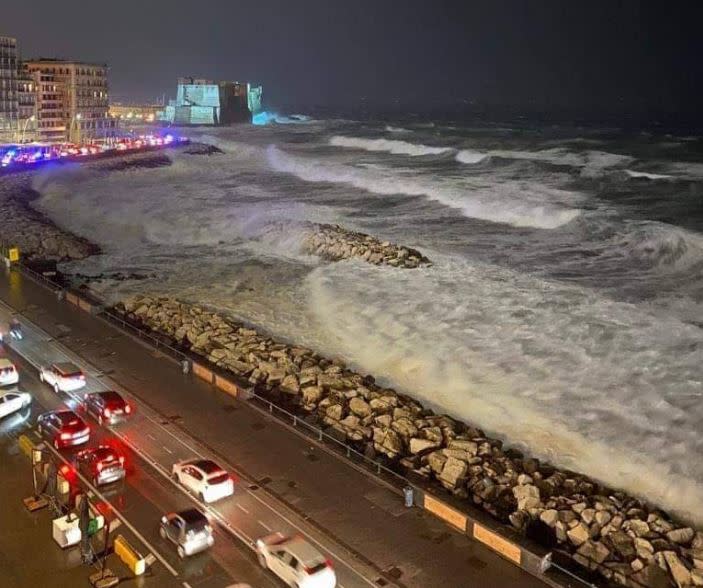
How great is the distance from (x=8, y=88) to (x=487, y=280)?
68602 mm

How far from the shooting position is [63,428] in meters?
14.5

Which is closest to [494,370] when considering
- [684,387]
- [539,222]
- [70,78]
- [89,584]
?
[684,387]

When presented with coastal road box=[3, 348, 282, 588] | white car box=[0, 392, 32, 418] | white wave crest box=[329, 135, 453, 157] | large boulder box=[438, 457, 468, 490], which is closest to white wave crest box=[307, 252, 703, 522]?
large boulder box=[438, 457, 468, 490]

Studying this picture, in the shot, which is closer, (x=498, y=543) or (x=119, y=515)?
(x=498, y=543)

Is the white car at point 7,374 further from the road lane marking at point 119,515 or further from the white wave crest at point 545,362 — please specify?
the white wave crest at point 545,362

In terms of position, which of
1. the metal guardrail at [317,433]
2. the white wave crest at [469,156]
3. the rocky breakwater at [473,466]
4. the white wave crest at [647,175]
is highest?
the white wave crest at [469,156]

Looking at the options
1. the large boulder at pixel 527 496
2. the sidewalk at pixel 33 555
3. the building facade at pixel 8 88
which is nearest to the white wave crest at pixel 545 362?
the large boulder at pixel 527 496

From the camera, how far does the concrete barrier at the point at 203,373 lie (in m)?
18.0

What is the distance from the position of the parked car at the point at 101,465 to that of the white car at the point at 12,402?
3116mm

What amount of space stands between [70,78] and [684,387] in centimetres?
9128

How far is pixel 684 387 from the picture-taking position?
64.3 feet

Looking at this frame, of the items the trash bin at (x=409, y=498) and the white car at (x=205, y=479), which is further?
the trash bin at (x=409, y=498)

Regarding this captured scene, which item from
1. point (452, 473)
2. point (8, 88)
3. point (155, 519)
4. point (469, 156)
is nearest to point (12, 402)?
point (155, 519)

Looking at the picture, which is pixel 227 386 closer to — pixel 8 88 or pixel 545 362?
pixel 545 362
